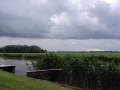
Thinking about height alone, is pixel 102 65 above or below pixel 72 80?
above

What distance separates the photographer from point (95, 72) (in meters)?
13.9

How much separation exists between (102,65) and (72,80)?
8.75ft

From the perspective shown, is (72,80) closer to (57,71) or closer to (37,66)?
(57,71)

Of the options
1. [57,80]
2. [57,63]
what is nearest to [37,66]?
[57,63]

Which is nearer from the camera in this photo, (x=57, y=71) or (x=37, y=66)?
(x=57, y=71)

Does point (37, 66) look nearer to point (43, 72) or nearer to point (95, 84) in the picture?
point (43, 72)

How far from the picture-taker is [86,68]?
14.5m

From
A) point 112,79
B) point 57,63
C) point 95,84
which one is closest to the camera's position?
point 112,79

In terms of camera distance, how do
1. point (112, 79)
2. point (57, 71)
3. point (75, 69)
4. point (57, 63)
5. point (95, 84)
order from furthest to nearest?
point (57, 63)
point (57, 71)
point (75, 69)
point (95, 84)
point (112, 79)

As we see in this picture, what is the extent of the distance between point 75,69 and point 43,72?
9.11 ft

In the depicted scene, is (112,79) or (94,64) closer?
(112,79)

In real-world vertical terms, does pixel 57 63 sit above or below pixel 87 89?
above

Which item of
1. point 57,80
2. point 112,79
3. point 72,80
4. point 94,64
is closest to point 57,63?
point 57,80

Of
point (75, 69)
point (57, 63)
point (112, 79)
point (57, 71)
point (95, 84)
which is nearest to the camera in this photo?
point (112, 79)
